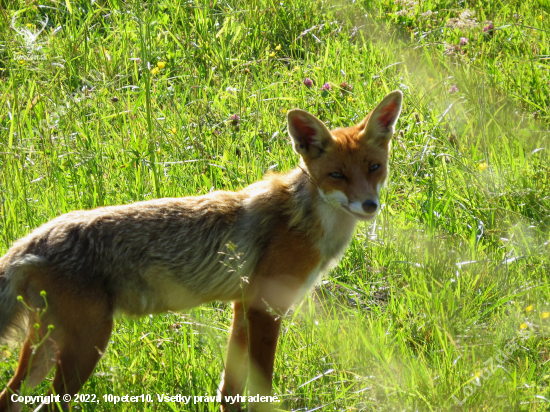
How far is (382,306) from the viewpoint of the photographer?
430cm

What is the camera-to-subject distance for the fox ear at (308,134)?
3.94m

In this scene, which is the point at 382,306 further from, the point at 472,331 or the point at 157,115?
the point at 157,115

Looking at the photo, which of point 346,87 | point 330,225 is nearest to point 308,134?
point 330,225

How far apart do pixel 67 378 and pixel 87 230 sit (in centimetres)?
91

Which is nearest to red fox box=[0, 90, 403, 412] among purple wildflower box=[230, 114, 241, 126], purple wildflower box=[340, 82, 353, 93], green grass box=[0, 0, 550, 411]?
green grass box=[0, 0, 550, 411]

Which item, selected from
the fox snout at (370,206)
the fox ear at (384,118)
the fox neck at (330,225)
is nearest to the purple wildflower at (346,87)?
the fox ear at (384,118)

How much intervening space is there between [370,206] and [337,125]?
2.50m

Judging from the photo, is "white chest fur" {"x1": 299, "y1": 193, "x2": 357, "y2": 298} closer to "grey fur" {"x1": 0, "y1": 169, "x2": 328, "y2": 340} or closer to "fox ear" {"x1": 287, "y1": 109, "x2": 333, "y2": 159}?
"grey fur" {"x1": 0, "y1": 169, "x2": 328, "y2": 340}

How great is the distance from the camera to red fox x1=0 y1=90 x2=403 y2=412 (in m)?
3.28

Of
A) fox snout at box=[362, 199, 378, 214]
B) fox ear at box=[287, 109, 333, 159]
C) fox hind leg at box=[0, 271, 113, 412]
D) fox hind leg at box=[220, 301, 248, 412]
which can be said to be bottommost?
fox hind leg at box=[220, 301, 248, 412]

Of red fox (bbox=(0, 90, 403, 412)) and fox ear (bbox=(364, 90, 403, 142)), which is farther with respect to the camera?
fox ear (bbox=(364, 90, 403, 142))

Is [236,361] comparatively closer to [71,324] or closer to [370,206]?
[71,324]

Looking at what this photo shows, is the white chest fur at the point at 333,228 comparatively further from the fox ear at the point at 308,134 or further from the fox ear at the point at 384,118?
the fox ear at the point at 384,118

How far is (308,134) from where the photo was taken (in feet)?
13.3
